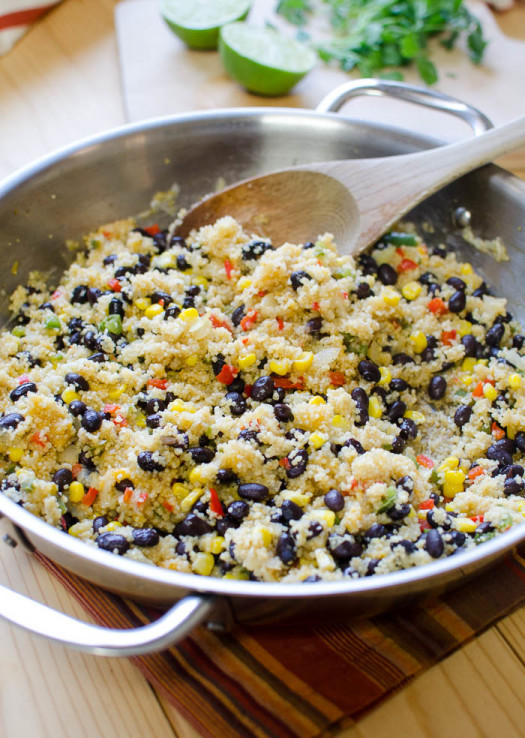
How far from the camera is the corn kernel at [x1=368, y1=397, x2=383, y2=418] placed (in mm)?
1770

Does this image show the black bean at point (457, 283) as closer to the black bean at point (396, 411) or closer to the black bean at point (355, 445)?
the black bean at point (396, 411)

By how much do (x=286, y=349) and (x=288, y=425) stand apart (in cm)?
22

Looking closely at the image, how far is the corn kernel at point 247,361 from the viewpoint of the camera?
1.77m

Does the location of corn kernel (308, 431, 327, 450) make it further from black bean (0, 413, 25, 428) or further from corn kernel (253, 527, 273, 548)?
black bean (0, 413, 25, 428)

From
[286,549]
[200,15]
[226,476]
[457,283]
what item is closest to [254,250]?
[457,283]

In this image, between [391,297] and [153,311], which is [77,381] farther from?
[391,297]

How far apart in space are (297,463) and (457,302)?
80 cm

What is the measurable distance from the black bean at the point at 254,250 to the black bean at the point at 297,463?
692 mm

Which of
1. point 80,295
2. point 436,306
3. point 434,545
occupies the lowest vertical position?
point 436,306

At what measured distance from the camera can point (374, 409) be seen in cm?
177

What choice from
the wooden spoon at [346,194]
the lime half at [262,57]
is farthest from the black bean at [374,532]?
the lime half at [262,57]

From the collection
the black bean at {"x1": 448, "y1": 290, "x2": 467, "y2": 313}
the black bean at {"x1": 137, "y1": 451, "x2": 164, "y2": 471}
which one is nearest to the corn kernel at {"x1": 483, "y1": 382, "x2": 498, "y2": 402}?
the black bean at {"x1": 448, "y1": 290, "x2": 467, "y2": 313}

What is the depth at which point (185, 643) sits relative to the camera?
4.68 ft

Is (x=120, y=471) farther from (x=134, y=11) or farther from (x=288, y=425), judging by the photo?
(x=134, y=11)
